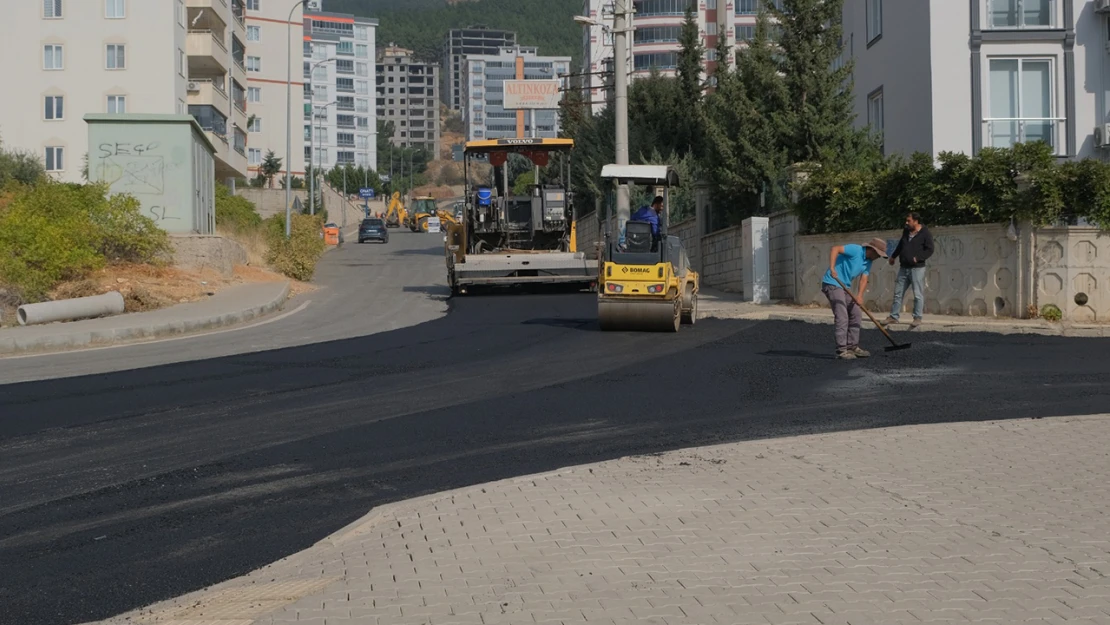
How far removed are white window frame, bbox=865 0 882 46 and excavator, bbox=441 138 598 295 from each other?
9859mm

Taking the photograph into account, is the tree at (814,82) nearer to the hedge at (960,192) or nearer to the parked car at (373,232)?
the hedge at (960,192)

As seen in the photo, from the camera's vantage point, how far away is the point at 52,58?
60.8 meters

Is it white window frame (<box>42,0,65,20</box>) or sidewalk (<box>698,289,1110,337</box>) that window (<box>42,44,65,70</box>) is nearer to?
white window frame (<box>42,0,65,20</box>)

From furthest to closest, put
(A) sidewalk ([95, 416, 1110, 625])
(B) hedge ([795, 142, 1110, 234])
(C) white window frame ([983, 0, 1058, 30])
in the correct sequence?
(C) white window frame ([983, 0, 1058, 30]) → (B) hedge ([795, 142, 1110, 234]) → (A) sidewalk ([95, 416, 1110, 625])

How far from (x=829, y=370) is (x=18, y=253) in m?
17.2

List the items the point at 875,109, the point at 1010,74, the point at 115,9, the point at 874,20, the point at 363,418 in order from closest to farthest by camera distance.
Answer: the point at 363,418 < the point at 1010,74 < the point at 874,20 < the point at 875,109 < the point at 115,9

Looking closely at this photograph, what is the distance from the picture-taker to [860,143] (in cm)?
2877

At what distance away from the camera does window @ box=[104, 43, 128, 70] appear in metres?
60.3

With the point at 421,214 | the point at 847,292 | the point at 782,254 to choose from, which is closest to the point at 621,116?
the point at 782,254

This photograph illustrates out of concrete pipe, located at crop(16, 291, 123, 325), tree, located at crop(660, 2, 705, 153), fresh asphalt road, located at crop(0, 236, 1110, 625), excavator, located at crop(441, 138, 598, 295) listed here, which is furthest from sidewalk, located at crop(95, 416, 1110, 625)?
tree, located at crop(660, 2, 705, 153)

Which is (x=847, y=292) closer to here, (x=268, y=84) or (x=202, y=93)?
(x=202, y=93)

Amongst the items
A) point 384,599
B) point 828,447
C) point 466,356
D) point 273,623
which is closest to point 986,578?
point 384,599

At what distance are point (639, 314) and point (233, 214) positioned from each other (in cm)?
2544

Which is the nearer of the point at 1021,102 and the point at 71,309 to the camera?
the point at 71,309
